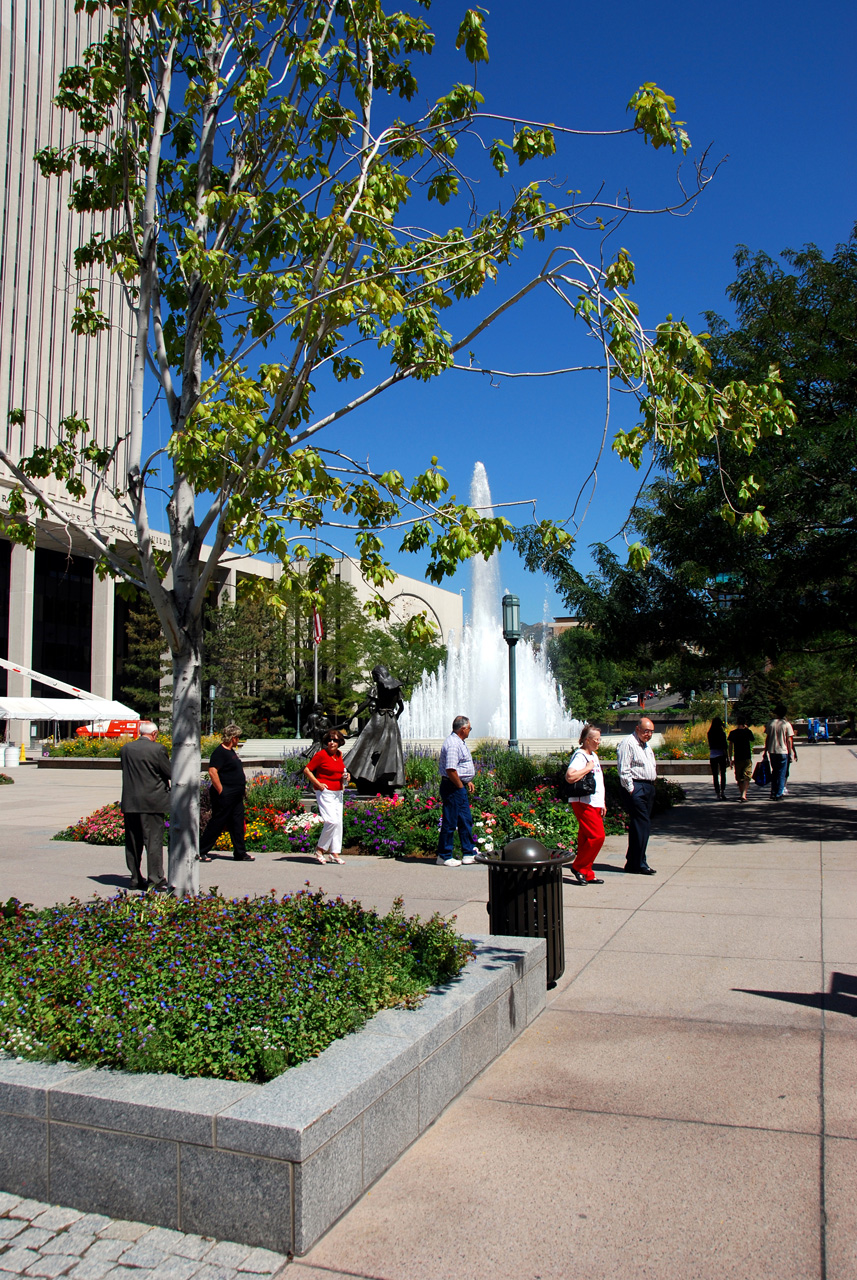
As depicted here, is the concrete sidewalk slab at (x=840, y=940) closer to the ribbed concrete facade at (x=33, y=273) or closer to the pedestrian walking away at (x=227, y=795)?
the pedestrian walking away at (x=227, y=795)

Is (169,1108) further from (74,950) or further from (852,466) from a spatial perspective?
(852,466)

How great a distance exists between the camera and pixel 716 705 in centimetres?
4356

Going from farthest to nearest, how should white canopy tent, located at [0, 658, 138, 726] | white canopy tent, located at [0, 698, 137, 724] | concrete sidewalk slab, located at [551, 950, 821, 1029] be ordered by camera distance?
white canopy tent, located at [0, 698, 137, 724] → white canopy tent, located at [0, 658, 138, 726] → concrete sidewalk slab, located at [551, 950, 821, 1029]

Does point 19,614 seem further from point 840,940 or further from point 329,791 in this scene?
point 840,940

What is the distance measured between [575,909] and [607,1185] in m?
5.17

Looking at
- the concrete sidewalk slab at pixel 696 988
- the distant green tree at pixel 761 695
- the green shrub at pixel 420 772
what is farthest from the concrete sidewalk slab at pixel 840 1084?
the distant green tree at pixel 761 695

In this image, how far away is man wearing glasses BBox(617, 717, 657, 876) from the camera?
10172mm

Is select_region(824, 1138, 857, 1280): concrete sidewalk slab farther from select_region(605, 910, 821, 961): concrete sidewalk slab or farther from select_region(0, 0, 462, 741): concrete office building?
select_region(0, 0, 462, 741): concrete office building

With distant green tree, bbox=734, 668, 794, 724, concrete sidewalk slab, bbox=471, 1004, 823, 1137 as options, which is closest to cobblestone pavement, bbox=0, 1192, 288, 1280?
concrete sidewalk slab, bbox=471, 1004, 823, 1137

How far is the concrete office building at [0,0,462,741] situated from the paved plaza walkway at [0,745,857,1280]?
124 feet

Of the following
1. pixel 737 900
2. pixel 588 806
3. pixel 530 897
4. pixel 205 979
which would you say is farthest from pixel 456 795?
pixel 205 979

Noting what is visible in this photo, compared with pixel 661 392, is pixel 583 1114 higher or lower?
lower

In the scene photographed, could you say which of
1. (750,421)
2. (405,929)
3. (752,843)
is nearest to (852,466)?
(752,843)

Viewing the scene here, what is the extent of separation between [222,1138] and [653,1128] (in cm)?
192
